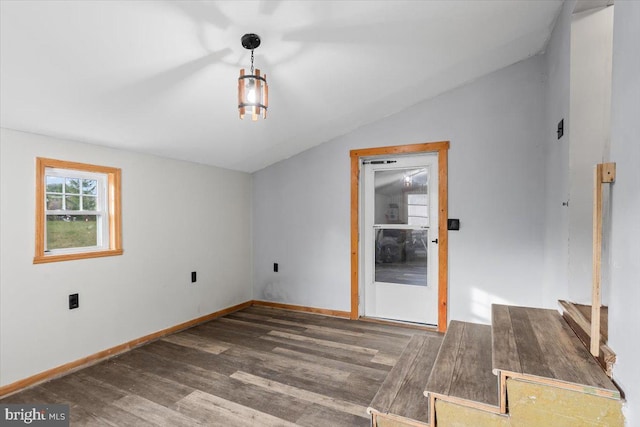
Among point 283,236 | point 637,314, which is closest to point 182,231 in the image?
point 283,236

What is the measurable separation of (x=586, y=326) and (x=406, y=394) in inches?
41.5

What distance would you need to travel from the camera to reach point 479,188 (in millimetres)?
3564

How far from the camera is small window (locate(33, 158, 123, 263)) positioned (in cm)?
274

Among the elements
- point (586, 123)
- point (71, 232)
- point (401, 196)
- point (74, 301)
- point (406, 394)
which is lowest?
point (406, 394)

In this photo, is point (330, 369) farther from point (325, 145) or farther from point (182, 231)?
point (325, 145)

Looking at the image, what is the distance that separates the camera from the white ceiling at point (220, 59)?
1.85 m

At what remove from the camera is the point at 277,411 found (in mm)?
2268

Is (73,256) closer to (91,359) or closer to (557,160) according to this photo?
(91,359)

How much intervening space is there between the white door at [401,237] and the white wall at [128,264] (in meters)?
1.80

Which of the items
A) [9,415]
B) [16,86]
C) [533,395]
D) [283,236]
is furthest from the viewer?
[283,236]

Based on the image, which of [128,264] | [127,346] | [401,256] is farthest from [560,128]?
[127,346]

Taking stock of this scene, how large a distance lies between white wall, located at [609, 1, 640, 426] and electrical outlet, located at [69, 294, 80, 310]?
3.67 m

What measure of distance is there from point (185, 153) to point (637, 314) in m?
3.77

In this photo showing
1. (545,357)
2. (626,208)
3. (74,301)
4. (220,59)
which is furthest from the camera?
(74,301)
